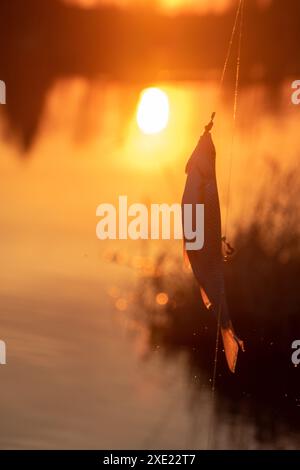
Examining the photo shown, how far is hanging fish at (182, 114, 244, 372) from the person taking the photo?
4.16 meters

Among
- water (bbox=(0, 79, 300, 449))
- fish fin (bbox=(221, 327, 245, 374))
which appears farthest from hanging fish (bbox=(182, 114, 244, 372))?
water (bbox=(0, 79, 300, 449))

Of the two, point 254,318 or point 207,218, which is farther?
point 254,318

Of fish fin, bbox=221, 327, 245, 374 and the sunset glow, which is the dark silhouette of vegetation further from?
the sunset glow

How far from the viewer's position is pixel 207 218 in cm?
422

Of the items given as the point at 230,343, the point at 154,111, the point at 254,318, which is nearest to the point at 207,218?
the point at 230,343

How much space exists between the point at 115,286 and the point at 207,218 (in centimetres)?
81

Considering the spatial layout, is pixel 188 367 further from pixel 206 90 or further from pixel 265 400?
pixel 206 90

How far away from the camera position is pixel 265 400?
16.9ft

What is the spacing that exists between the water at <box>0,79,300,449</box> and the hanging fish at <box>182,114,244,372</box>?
0.45m

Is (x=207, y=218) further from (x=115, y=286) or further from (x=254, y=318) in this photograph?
(x=254, y=318)

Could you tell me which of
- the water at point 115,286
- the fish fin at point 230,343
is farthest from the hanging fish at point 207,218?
the water at point 115,286

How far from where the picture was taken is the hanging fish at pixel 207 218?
13.6 ft
